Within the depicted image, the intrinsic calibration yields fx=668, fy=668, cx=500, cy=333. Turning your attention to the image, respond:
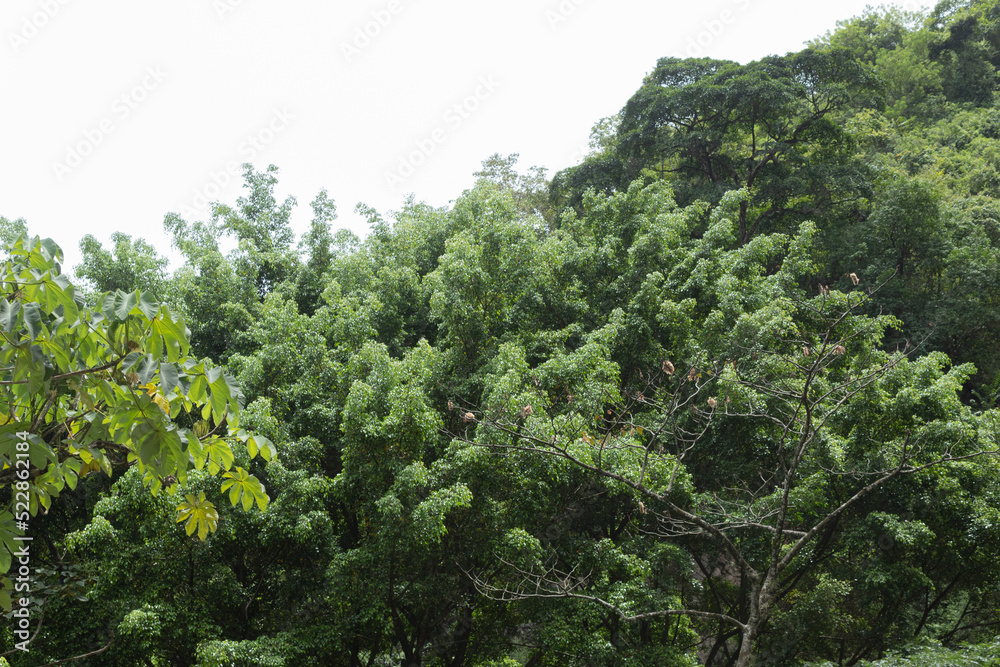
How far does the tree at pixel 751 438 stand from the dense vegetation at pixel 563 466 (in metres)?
0.05

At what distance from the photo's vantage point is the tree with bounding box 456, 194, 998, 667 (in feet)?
24.0

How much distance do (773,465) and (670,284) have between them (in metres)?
3.18

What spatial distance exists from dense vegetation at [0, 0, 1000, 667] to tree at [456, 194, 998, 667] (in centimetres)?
5

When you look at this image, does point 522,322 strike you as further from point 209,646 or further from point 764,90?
point 764,90

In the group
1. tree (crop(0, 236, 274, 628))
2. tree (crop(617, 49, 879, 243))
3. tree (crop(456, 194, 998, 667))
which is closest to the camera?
tree (crop(0, 236, 274, 628))

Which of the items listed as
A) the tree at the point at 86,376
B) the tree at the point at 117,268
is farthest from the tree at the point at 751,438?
the tree at the point at 117,268

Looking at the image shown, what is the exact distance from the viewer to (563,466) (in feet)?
24.3

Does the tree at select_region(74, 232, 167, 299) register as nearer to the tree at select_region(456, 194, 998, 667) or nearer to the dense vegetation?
the dense vegetation

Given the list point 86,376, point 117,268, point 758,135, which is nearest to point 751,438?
point 86,376

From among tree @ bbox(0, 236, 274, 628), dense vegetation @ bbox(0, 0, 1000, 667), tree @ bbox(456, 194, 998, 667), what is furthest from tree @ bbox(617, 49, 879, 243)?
tree @ bbox(0, 236, 274, 628)

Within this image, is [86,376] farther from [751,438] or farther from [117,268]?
[117,268]

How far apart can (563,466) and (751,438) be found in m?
2.97

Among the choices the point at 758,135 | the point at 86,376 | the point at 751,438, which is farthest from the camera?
the point at 758,135

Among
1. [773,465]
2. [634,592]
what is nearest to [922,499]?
[773,465]
